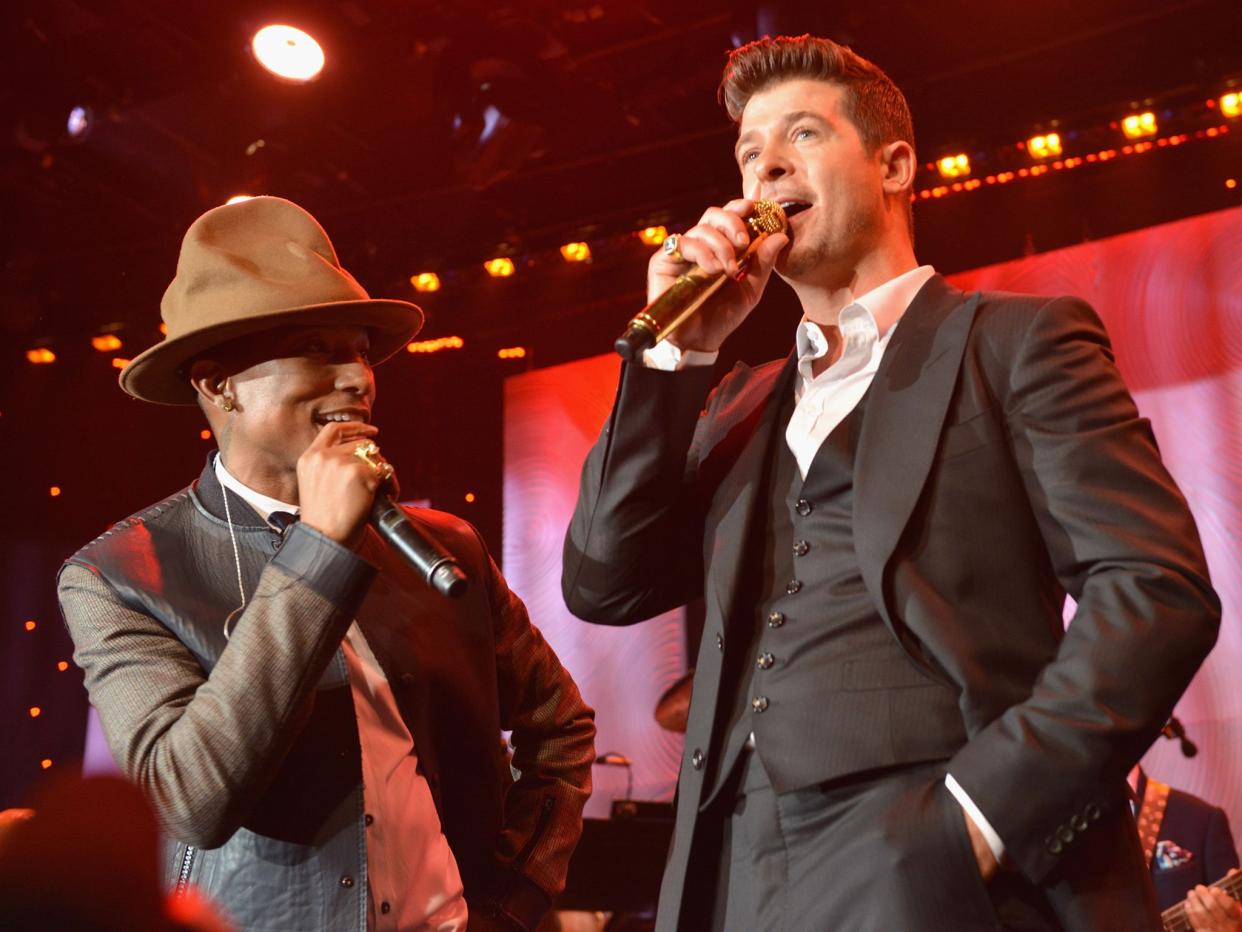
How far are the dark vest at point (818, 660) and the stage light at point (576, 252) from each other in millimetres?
4951

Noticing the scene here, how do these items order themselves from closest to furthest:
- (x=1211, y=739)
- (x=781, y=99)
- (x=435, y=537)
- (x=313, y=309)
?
(x=781, y=99) → (x=313, y=309) → (x=435, y=537) → (x=1211, y=739)

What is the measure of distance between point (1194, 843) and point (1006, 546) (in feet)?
12.5

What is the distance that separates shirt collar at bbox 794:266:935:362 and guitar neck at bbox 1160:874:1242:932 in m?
3.07

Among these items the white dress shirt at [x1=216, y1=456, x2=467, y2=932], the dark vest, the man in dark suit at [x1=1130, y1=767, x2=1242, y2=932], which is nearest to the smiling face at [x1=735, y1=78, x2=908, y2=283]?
the dark vest

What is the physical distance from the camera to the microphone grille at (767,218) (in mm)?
1818

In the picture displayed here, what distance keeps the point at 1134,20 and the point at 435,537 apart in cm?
437

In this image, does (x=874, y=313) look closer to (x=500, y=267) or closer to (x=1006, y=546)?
(x=1006, y=546)

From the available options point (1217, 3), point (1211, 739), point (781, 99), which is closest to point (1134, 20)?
point (1217, 3)

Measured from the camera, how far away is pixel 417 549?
1.81 m

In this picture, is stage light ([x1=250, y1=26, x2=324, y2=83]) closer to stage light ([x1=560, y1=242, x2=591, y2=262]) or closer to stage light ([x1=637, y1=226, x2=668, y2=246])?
stage light ([x1=560, y1=242, x2=591, y2=262])

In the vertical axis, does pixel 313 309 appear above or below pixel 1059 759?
above

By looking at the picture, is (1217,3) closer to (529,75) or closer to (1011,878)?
(529,75)

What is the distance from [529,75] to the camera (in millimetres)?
5230

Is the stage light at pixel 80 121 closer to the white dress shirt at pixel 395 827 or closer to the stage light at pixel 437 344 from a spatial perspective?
the stage light at pixel 437 344
